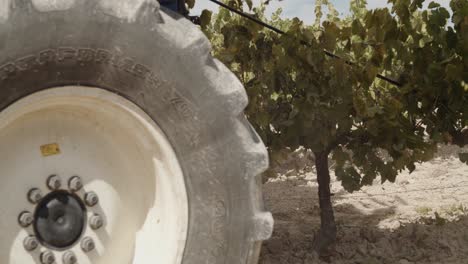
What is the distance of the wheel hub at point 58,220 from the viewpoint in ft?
6.66

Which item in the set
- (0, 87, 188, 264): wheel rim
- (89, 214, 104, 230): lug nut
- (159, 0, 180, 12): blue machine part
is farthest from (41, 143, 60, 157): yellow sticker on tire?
(159, 0, 180, 12): blue machine part

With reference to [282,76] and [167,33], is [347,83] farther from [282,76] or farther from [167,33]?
[167,33]

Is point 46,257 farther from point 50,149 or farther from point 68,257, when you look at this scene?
point 50,149

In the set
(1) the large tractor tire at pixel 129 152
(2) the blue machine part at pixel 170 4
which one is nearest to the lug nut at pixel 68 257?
(1) the large tractor tire at pixel 129 152

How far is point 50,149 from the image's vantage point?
2107 millimetres

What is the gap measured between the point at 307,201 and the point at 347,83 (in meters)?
2.54

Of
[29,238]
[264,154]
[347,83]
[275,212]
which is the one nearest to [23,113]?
[29,238]

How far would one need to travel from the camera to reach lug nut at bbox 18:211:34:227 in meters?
2.01

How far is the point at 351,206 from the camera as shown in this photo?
217 inches

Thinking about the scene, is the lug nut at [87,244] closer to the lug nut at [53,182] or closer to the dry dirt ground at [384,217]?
the lug nut at [53,182]

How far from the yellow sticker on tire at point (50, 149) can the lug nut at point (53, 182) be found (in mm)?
77

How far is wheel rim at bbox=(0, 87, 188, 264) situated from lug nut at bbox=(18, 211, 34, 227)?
0.01m

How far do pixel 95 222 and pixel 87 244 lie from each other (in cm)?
7

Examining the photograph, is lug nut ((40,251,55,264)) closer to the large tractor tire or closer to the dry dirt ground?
the large tractor tire
